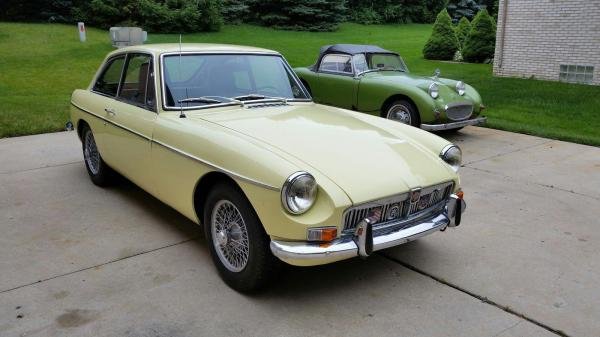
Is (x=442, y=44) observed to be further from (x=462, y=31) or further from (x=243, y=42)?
(x=243, y=42)

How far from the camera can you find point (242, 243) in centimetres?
350

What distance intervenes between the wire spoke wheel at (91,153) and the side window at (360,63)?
4778mm

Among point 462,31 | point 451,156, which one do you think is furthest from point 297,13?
point 451,156

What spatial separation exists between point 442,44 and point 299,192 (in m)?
17.6

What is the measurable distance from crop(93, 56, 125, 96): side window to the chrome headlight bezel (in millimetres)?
4703

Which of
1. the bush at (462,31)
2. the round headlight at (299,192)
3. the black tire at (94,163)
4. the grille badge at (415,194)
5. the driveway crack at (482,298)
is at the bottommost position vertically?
the driveway crack at (482,298)

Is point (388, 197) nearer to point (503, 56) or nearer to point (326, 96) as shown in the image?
point (326, 96)

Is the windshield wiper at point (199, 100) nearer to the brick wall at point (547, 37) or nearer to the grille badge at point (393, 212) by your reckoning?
the grille badge at point (393, 212)

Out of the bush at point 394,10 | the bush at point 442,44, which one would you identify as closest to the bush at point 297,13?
the bush at point 394,10

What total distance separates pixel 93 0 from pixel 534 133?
1793 cm

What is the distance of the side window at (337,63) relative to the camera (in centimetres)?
920

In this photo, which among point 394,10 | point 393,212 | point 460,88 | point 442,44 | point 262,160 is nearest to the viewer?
point 262,160

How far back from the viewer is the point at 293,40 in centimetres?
2195

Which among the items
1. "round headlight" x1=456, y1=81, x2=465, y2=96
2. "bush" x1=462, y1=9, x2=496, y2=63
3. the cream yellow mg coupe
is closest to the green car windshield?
"round headlight" x1=456, y1=81, x2=465, y2=96
